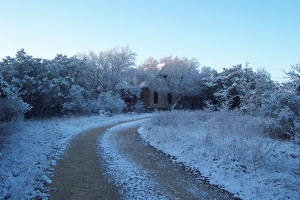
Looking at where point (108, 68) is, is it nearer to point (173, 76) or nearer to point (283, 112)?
point (173, 76)

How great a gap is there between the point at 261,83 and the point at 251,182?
15.3 meters

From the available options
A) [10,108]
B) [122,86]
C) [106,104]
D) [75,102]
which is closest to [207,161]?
[10,108]

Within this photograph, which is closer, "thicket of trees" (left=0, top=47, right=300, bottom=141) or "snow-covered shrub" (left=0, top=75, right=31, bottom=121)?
"thicket of trees" (left=0, top=47, right=300, bottom=141)

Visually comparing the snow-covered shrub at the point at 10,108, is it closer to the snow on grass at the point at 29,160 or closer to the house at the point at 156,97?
the snow on grass at the point at 29,160

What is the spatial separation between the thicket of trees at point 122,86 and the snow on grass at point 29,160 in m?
2.24

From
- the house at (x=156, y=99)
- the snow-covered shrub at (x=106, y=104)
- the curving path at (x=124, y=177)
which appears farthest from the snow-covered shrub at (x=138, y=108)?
the curving path at (x=124, y=177)

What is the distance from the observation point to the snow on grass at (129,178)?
5520mm

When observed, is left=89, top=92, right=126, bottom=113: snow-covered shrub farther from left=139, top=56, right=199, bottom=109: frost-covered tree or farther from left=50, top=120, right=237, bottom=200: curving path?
left=50, top=120, right=237, bottom=200: curving path

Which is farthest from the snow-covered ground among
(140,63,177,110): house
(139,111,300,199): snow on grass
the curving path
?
(140,63,177,110): house

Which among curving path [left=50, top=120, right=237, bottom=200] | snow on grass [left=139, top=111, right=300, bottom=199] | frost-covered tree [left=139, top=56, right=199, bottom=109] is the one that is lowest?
curving path [left=50, top=120, right=237, bottom=200]

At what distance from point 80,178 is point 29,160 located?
2.23 meters

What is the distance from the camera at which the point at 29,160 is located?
762 centimetres

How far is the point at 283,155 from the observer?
8.27 metres

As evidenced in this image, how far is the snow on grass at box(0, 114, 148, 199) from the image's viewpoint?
5375 mm
